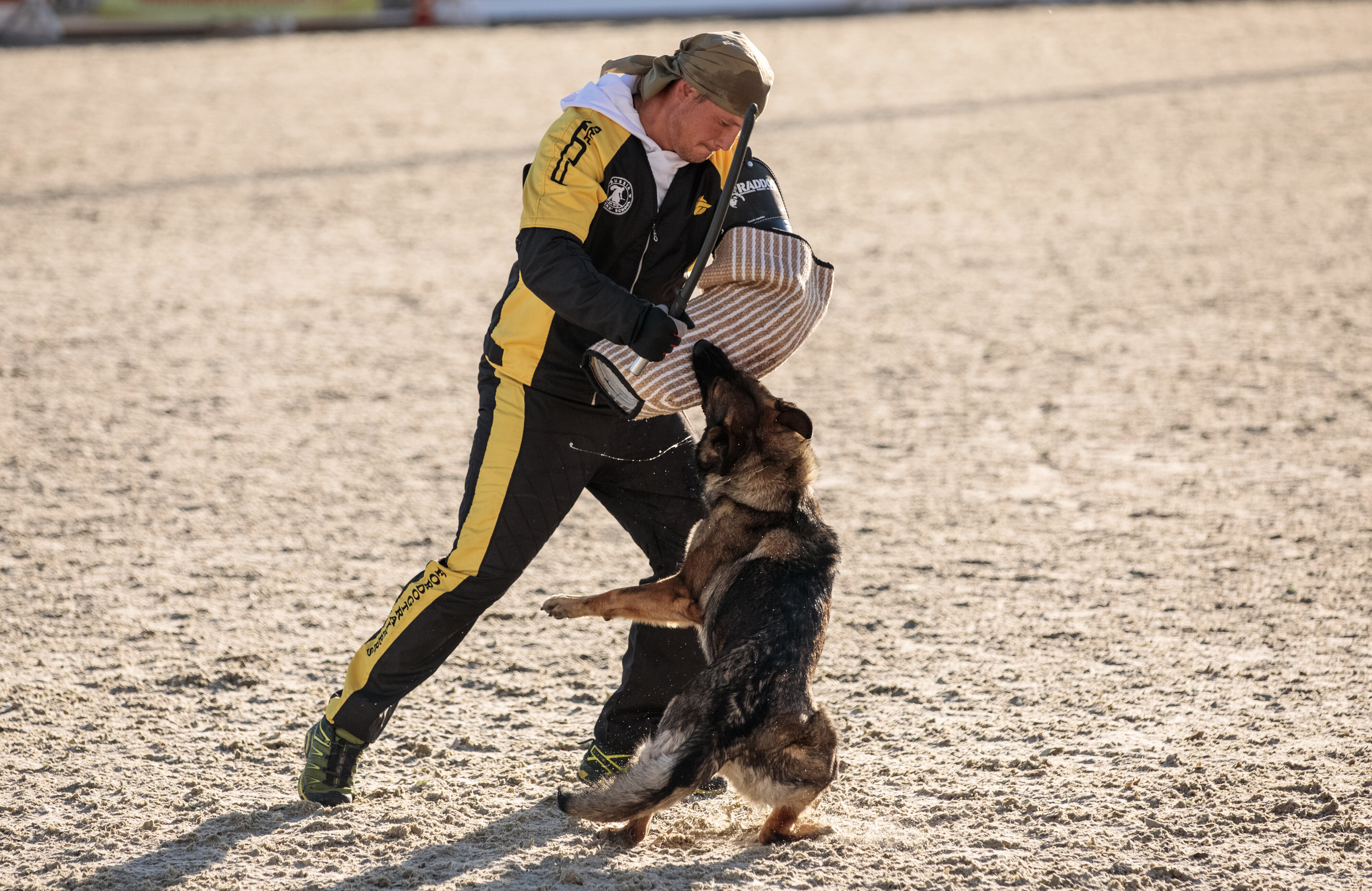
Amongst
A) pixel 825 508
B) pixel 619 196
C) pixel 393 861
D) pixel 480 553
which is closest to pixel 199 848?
pixel 393 861

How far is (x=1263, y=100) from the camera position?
48.8 ft

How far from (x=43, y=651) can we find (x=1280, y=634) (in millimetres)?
4483

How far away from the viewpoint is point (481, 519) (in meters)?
3.65

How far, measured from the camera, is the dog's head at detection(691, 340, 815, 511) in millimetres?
3725

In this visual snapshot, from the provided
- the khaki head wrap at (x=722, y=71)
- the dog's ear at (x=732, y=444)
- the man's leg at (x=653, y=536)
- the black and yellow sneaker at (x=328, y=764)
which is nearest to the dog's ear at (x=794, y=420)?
the dog's ear at (x=732, y=444)

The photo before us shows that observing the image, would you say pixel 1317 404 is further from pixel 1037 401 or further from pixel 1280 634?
pixel 1280 634

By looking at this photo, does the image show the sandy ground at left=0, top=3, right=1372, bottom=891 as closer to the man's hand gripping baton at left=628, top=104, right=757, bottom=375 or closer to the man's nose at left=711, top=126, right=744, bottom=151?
the man's hand gripping baton at left=628, top=104, right=757, bottom=375

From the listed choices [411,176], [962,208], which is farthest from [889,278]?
[411,176]

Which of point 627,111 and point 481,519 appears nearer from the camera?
point 627,111

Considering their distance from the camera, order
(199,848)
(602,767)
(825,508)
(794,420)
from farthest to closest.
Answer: (825,508)
(602,767)
(794,420)
(199,848)

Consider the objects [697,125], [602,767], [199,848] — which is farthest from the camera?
[602,767]

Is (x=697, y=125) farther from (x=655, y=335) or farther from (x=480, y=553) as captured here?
(x=480, y=553)

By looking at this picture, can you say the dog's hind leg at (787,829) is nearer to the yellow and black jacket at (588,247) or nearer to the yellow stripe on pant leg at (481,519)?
the yellow stripe on pant leg at (481,519)

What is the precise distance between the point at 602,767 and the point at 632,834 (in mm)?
381
